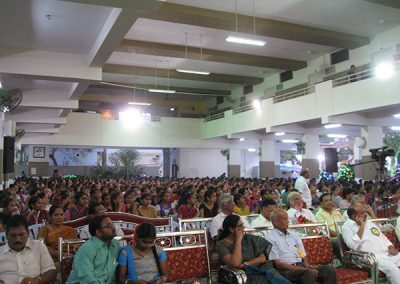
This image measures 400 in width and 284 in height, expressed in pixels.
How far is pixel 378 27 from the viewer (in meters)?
11.8

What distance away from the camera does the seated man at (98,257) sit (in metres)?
3.13

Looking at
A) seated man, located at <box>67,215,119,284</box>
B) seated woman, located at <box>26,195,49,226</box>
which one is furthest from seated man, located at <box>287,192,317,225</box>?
seated woman, located at <box>26,195,49,226</box>

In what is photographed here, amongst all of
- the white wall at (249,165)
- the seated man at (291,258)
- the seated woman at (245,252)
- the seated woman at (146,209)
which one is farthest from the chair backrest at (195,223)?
the white wall at (249,165)

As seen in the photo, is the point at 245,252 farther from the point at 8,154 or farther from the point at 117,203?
the point at 8,154

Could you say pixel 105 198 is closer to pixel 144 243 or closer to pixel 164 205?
pixel 164 205

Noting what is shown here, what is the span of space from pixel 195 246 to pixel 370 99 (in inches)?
339

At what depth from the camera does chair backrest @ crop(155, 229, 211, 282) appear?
3.76 metres

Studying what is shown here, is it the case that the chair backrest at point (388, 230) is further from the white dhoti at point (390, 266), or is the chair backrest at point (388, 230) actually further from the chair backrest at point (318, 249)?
the chair backrest at point (318, 249)

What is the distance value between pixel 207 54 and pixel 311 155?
19.7ft

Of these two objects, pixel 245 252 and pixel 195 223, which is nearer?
pixel 245 252

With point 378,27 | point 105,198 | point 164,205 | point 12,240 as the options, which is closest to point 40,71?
point 105,198

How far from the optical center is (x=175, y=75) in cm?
1686

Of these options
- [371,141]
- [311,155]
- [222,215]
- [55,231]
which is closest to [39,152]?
[311,155]

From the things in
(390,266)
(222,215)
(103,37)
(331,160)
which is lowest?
(390,266)
